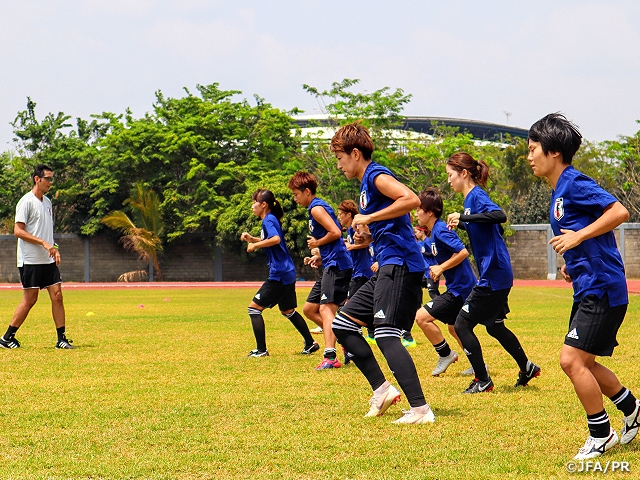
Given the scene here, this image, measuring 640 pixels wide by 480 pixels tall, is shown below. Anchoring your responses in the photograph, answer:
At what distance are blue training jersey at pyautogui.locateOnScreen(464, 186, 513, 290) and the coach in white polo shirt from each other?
571 centimetres

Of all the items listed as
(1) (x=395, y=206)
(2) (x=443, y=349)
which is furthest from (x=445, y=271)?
(1) (x=395, y=206)


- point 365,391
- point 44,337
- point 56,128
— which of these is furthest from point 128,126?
point 365,391

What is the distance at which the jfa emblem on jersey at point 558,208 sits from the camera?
4.79 metres

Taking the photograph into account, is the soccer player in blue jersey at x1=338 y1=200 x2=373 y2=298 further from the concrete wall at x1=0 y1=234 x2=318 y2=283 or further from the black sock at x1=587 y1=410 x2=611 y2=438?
the concrete wall at x1=0 y1=234 x2=318 y2=283

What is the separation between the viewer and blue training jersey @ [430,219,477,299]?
25.9 feet

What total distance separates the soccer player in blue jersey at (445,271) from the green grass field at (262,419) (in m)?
0.54

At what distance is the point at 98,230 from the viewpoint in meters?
41.4

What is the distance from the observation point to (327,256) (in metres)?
9.21

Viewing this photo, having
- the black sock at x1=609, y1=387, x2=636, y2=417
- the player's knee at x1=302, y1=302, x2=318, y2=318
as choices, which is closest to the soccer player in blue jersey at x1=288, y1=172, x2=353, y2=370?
the player's knee at x1=302, y1=302, x2=318, y2=318

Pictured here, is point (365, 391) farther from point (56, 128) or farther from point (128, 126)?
point (56, 128)

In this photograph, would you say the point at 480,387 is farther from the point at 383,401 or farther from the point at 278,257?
the point at 278,257

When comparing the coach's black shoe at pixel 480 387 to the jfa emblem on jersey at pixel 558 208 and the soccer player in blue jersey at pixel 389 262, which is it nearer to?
the soccer player in blue jersey at pixel 389 262

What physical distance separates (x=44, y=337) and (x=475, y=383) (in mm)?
7415

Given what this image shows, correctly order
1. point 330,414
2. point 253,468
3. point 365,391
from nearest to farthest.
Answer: point 253,468 → point 330,414 → point 365,391
